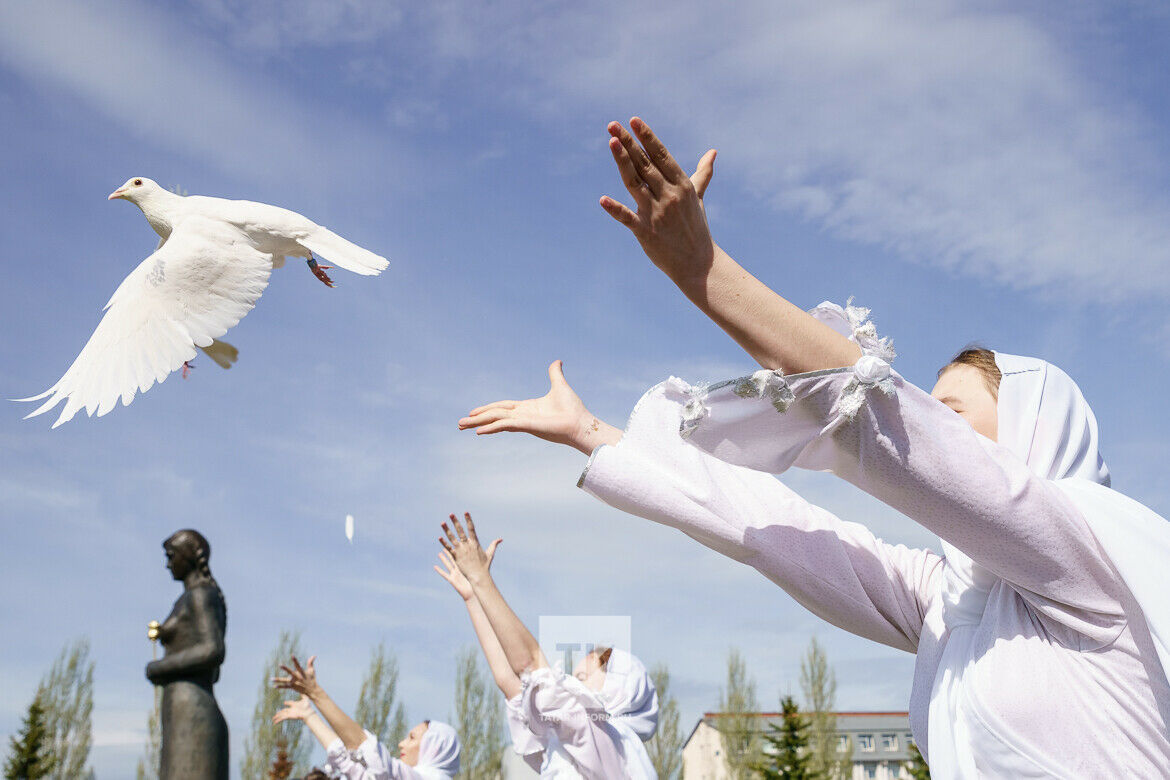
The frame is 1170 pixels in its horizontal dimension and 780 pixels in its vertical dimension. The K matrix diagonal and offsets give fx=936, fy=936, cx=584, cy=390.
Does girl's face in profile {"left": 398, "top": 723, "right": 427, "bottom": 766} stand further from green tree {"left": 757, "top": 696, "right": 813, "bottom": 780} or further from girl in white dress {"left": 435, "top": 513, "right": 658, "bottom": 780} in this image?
green tree {"left": 757, "top": 696, "right": 813, "bottom": 780}

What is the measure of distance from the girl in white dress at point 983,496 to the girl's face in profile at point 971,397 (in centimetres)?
2

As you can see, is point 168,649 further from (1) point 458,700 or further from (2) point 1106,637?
(1) point 458,700

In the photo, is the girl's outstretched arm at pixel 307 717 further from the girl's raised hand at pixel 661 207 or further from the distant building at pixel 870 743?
the distant building at pixel 870 743

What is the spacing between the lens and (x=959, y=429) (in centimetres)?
152

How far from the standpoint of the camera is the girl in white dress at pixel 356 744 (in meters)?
7.06

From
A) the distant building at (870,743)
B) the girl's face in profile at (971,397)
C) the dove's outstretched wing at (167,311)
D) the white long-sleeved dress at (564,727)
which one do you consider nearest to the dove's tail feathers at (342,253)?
the dove's outstretched wing at (167,311)

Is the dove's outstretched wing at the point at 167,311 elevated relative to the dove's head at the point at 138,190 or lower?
lower

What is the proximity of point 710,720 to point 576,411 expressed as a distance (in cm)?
4628

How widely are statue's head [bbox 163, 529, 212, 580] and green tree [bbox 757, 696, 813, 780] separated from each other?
936 inches

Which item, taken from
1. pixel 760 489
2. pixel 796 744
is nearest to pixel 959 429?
pixel 760 489

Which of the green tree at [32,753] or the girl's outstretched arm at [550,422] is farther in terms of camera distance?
the green tree at [32,753]

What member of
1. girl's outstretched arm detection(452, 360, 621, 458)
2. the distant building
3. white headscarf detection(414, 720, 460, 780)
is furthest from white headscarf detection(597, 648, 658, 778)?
the distant building

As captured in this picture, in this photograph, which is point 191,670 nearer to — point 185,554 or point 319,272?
point 185,554

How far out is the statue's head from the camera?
6.31 m
